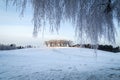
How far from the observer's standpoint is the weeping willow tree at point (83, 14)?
121 inches

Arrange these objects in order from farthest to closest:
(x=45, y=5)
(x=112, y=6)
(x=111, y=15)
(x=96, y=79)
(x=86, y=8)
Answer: (x=96, y=79) → (x=111, y=15) → (x=112, y=6) → (x=86, y=8) → (x=45, y=5)

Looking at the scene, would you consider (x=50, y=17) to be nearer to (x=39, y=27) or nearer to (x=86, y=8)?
(x=39, y=27)

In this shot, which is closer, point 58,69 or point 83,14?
point 83,14

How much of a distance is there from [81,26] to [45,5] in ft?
3.05

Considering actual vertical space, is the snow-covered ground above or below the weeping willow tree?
below

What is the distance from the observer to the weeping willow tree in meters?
3.07

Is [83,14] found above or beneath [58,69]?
above

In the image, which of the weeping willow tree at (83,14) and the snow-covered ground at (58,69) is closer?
the weeping willow tree at (83,14)

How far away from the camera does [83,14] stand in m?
3.60

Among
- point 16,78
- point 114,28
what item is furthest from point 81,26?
point 16,78

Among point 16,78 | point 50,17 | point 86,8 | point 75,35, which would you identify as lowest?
point 16,78

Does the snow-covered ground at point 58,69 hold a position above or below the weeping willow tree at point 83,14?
below

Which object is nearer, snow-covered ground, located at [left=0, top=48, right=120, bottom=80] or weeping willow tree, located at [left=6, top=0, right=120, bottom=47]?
weeping willow tree, located at [left=6, top=0, right=120, bottom=47]

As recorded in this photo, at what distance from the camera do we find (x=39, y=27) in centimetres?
305
